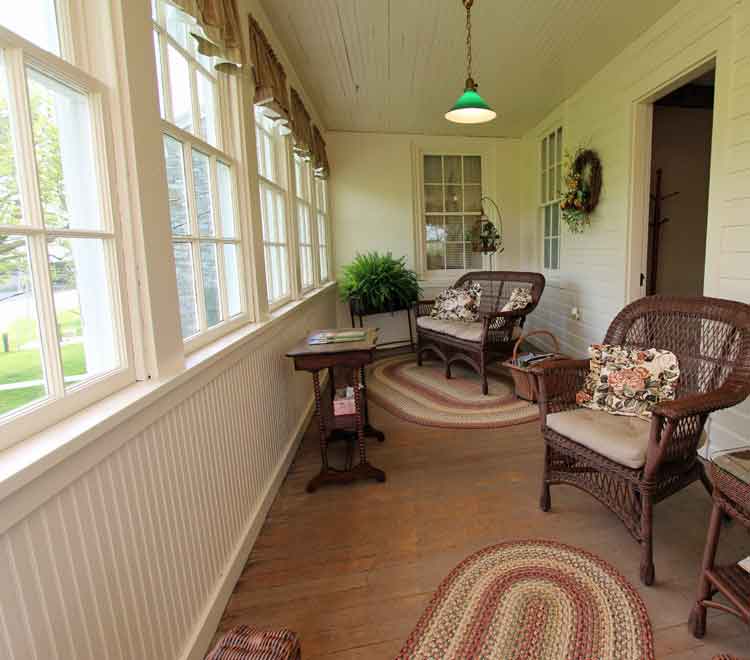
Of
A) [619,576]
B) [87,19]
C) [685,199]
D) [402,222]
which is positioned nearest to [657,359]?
[619,576]

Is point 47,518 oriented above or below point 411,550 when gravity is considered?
above

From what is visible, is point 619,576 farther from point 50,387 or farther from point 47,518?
point 50,387

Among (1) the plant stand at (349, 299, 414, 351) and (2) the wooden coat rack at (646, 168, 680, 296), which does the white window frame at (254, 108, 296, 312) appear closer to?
(1) the plant stand at (349, 299, 414, 351)

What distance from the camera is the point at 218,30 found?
1.58 meters

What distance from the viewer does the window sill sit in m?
0.74

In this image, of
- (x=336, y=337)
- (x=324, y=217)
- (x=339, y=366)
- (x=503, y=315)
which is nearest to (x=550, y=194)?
(x=503, y=315)

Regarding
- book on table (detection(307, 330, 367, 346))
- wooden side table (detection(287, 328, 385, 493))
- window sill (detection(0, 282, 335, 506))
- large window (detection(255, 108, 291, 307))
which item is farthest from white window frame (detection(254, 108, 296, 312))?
window sill (detection(0, 282, 335, 506))

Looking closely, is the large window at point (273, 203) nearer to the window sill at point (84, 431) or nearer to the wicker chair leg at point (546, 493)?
the window sill at point (84, 431)

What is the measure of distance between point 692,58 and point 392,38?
1.88 meters

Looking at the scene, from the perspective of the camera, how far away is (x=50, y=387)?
942mm

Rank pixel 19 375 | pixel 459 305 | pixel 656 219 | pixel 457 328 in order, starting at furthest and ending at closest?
pixel 459 305, pixel 656 219, pixel 457 328, pixel 19 375

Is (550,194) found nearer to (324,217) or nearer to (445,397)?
(324,217)

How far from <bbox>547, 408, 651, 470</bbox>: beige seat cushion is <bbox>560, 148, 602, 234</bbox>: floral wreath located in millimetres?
2510

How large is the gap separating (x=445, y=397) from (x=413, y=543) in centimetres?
188
